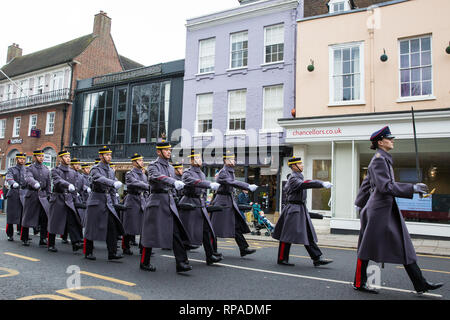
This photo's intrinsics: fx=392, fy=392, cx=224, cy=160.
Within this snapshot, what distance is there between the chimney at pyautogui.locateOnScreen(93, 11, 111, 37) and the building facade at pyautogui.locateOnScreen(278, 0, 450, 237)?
1995 cm

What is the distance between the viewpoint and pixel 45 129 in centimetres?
2916

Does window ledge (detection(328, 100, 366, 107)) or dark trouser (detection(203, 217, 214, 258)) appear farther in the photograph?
window ledge (detection(328, 100, 366, 107))

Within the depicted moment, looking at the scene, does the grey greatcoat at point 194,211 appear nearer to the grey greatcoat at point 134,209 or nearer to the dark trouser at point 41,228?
the grey greatcoat at point 134,209

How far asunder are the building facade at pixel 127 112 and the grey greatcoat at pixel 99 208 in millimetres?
14081

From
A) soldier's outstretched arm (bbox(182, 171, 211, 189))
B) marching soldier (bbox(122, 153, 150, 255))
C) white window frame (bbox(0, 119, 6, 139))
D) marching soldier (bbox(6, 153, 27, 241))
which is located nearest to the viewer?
soldier's outstretched arm (bbox(182, 171, 211, 189))

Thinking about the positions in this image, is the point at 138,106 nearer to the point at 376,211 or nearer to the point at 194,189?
the point at 194,189

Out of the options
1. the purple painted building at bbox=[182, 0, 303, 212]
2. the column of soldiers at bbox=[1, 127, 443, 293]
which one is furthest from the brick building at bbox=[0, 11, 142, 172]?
the column of soldiers at bbox=[1, 127, 443, 293]

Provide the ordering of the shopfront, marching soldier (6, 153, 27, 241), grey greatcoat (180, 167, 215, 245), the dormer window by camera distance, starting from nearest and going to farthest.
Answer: grey greatcoat (180, 167, 215, 245) < marching soldier (6, 153, 27, 241) < the shopfront < the dormer window

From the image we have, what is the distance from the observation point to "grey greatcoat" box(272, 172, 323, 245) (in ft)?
23.3

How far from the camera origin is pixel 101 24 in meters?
31.5

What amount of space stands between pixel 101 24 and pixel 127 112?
11.0m

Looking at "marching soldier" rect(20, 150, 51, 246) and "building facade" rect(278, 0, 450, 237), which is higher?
"building facade" rect(278, 0, 450, 237)

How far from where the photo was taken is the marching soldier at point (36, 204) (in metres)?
9.37

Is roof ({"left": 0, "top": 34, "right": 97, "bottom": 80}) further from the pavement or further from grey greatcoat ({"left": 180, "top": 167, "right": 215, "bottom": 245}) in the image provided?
grey greatcoat ({"left": 180, "top": 167, "right": 215, "bottom": 245})
